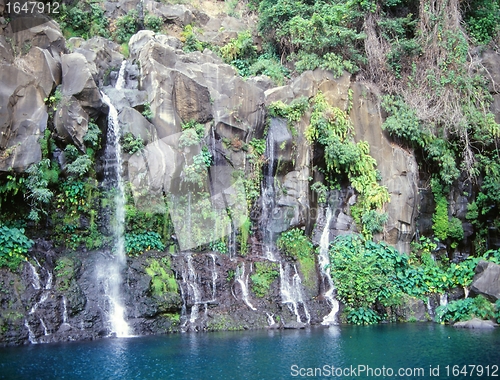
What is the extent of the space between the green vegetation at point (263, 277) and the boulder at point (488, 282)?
692 centimetres

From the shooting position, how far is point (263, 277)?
1756 cm

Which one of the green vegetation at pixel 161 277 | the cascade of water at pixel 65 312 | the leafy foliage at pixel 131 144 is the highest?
the leafy foliage at pixel 131 144

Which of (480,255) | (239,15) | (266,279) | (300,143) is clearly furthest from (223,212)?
(239,15)

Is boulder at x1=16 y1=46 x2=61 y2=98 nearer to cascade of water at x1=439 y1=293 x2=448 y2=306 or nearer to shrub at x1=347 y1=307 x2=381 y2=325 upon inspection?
shrub at x1=347 y1=307 x2=381 y2=325

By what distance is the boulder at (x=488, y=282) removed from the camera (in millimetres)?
17250

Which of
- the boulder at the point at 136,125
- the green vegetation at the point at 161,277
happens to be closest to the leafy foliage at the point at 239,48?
the boulder at the point at 136,125

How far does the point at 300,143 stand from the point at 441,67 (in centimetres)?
745

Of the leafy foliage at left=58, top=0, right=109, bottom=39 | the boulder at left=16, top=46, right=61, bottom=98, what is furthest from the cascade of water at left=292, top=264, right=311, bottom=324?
the leafy foliage at left=58, top=0, right=109, bottom=39

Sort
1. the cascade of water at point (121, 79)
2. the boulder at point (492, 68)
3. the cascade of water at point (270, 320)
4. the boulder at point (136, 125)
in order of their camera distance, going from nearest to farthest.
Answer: the cascade of water at point (270, 320) < the boulder at point (136, 125) < the cascade of water at point (121, 79) < the boulder at point (492, 68)

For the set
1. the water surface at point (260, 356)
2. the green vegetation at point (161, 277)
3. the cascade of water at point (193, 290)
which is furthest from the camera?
the cascade of water at point (193, 290)

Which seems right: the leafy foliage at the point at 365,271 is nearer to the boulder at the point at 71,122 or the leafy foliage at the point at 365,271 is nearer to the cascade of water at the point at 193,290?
the cascade of water at the point at 193,290

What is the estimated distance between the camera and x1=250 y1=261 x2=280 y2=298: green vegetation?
1725 centimetres

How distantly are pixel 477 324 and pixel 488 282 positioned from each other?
183 cm

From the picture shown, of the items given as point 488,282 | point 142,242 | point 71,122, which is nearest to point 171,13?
point 71,122
